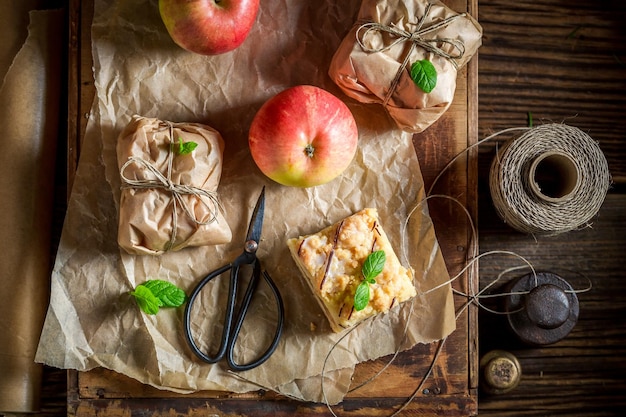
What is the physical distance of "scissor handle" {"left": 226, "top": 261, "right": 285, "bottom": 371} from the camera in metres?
1.80

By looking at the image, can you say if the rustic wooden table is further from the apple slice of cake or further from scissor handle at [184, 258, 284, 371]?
scissor handle at [184, 258, 284, 371]

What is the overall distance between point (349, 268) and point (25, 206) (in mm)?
925

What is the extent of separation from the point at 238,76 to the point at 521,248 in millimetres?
1008

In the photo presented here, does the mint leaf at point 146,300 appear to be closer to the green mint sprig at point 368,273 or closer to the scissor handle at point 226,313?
the scissor handle at point 226,313

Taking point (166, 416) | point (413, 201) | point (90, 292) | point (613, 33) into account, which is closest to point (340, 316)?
point (413, 201)

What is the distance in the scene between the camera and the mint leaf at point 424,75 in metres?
1.74

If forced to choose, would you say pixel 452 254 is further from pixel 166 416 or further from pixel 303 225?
pixel 166 416

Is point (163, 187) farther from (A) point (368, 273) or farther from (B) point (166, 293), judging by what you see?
(A) point (368, 273)

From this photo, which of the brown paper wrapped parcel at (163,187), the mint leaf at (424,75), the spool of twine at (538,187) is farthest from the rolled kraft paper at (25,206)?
the spool of twine at (538,187)

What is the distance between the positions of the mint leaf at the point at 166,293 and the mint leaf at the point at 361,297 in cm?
47

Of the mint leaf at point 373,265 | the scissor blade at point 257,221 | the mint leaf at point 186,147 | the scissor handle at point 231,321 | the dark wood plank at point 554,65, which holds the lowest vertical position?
the scissor handle at point 231,321

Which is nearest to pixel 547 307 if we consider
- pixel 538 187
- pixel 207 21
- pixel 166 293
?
pixel 538 187

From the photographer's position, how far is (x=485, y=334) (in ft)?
6.89

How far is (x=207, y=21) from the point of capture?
1.70 metres
